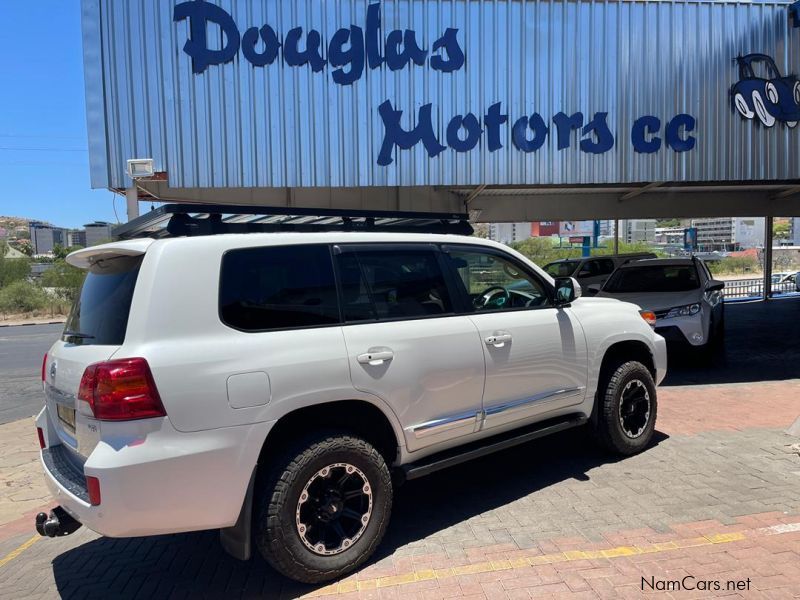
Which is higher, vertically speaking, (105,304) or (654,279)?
(105,304)

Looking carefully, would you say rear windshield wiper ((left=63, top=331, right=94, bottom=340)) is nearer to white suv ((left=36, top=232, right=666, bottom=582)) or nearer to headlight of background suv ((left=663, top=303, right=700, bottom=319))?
white suv ((left=36, top=232, right=666, bottom=582))

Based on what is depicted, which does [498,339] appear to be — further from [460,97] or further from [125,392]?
[460,97]

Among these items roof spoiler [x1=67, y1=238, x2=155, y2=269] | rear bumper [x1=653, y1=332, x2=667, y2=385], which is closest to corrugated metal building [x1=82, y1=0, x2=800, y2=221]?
rear bumper [x1=653, y1=332, x2=667, y2=385]

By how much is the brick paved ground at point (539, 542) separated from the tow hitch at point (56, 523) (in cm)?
50

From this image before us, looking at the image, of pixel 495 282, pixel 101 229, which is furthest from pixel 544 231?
pixel 495 282

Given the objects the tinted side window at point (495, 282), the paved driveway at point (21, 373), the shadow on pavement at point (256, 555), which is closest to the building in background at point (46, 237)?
the paved driveway at point (21, 373)

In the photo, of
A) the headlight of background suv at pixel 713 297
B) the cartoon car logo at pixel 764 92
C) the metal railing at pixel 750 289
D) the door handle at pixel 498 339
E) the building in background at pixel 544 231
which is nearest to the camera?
the door handle at pixel 498 339

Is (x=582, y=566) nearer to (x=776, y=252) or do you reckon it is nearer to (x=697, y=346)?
(x=697, y=346)

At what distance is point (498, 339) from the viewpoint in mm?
3818

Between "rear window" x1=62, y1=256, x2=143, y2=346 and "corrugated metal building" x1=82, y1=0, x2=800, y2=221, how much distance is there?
5615 mm

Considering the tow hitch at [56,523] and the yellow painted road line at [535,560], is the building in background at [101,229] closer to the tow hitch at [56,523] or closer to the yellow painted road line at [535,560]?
the tow hitch at [56,523]

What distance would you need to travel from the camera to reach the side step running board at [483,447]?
137 inches

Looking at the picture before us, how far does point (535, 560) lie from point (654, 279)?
7.45 meters

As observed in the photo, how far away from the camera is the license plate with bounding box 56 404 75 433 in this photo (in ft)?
9.36
